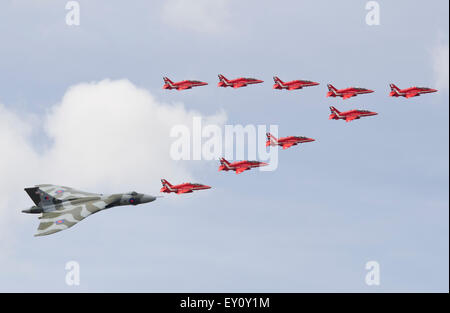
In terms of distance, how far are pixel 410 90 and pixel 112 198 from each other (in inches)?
2233

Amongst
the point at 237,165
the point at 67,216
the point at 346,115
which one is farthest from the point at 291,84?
the point at 67,216

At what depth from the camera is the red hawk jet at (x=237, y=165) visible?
504ft

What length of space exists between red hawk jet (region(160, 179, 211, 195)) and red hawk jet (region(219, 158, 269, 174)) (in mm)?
4640

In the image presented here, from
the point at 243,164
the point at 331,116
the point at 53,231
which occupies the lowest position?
the point at 53,231

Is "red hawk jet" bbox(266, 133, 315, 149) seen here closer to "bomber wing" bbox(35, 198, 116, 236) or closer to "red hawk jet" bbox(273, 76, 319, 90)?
"red hawk jet" bbox(273, 76, 319, 90)

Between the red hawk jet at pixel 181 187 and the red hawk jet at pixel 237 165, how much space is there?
464 cm

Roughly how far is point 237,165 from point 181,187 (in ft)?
32.4

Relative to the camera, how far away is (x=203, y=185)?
151m

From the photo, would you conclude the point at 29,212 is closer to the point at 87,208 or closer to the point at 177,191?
the point at 87,208

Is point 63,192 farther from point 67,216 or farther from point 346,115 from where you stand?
point 346,115

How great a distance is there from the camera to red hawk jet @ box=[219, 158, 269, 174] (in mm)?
153750

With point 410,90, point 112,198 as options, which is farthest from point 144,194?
point 410,90

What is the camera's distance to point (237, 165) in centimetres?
15400

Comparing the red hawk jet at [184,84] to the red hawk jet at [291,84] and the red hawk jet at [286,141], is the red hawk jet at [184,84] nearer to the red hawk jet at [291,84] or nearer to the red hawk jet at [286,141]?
the red hawk jet at [291,84]
